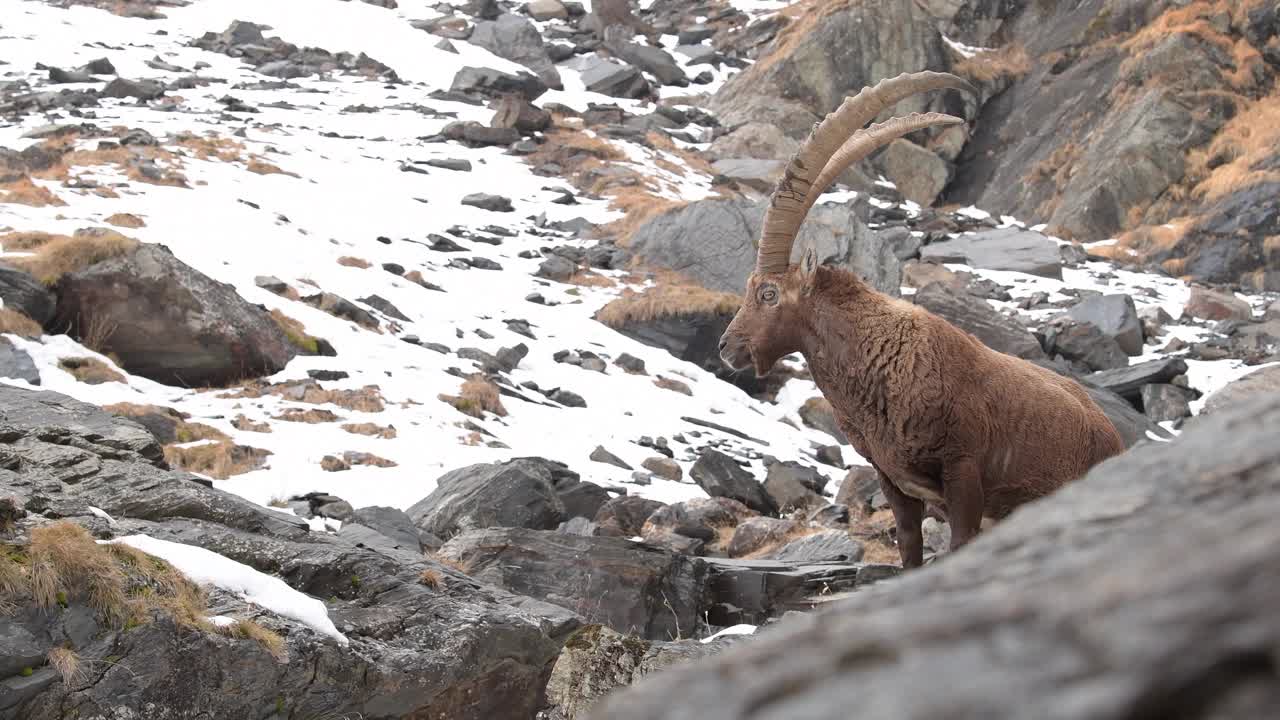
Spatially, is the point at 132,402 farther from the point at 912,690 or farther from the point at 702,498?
the point at 912,690

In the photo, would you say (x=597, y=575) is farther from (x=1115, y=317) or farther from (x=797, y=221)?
(x=1115, y=317)

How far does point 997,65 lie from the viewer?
40.6 meters

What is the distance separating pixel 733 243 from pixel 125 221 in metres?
12.2

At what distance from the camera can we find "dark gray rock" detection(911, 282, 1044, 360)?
750 inches

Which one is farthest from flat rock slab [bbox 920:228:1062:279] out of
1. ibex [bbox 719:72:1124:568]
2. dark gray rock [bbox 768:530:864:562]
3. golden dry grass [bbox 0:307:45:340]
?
ibex [bbox 719:72:1124:568]

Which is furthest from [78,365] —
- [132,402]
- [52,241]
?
[52,241]

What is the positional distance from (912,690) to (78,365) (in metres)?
13.8

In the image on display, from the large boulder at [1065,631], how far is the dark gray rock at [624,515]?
10020mm

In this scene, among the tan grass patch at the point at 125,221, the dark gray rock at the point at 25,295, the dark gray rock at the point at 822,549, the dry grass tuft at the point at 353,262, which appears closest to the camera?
the dark gray rock at the point at 822,549

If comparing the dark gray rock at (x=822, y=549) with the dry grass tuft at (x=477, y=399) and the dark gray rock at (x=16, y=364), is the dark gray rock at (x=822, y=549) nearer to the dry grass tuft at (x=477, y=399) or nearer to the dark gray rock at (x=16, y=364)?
the dry grass tuft at (x=477, y=399)

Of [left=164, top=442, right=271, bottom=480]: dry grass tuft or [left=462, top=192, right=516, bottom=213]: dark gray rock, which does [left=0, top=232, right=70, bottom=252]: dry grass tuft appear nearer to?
[left=164, top=442, right=271, bottom=480]: dry grass tuft

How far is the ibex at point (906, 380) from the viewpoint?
5.75 m

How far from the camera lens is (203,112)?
3306cm

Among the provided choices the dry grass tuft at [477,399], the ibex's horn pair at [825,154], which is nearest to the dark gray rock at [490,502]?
the dry grass tuft at [477,399]
